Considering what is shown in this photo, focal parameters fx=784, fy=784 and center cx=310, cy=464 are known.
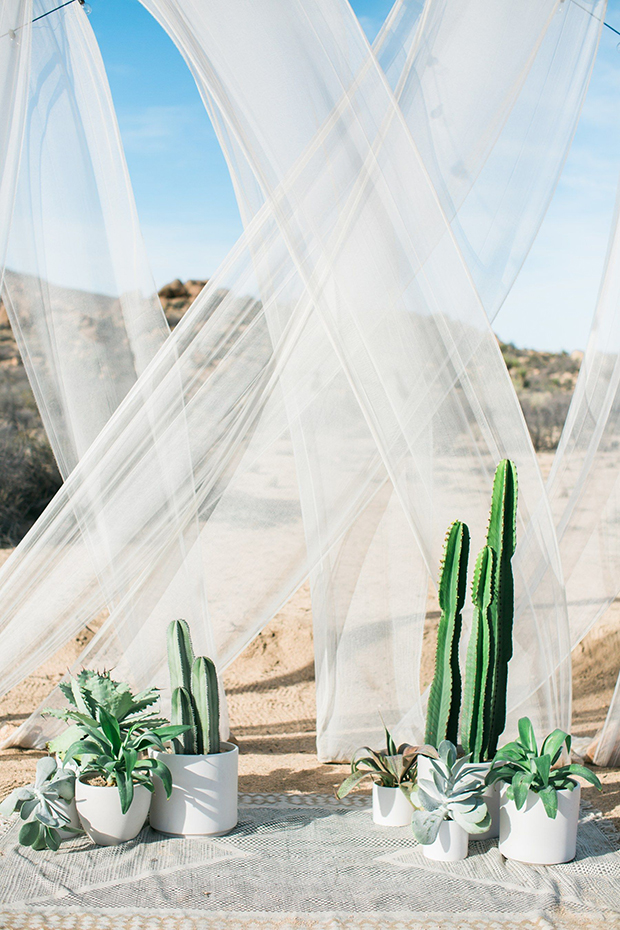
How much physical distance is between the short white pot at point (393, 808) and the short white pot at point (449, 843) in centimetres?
17

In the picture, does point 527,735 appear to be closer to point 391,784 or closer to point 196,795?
point 391,784

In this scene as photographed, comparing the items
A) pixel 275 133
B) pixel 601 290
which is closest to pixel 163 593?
pixel 275 133

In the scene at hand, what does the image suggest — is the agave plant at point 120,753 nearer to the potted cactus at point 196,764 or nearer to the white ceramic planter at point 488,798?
the potted cactus at point 196,764

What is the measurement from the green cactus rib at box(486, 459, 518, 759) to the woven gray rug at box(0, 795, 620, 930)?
0.34 meters

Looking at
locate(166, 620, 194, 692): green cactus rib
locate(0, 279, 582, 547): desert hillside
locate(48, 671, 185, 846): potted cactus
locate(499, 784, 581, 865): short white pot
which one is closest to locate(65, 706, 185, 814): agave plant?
locate(48, 671, 185, 846): potted cactus

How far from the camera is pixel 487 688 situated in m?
1.93

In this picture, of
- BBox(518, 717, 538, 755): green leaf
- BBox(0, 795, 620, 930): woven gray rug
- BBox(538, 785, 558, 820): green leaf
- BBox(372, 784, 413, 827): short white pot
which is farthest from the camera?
BBox(372, 784, 413, 827): short white pot

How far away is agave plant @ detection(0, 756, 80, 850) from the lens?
179 cm

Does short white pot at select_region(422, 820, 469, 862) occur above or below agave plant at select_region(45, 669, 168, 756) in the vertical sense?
below

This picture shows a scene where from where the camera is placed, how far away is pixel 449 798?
71.7 inches

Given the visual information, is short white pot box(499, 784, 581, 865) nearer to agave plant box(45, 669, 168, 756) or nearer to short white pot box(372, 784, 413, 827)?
short white pot box(372, 784, 413, 827)

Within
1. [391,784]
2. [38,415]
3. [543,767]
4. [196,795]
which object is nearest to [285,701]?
[391,784]

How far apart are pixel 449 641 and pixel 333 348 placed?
85cm

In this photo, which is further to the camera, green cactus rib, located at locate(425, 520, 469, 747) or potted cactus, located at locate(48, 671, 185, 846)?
green cactus rib, located at locate(425, 520, 469, 747)
